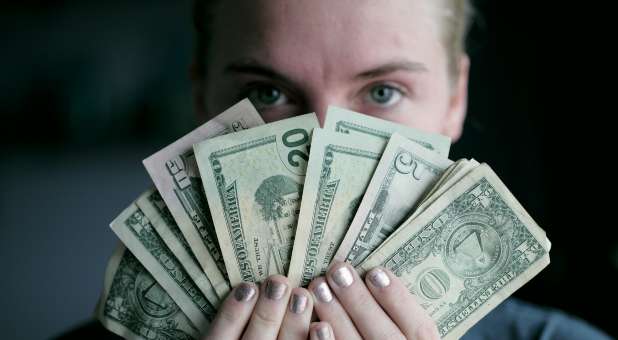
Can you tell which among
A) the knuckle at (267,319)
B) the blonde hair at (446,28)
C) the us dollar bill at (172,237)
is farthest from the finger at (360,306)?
the blonde hair at (446,28)

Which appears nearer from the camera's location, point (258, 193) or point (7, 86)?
point (258, 193)

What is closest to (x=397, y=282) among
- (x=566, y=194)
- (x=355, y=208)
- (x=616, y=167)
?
(x=355, y=208)

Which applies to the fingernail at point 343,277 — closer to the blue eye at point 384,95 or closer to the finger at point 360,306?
the finger at point 360,306

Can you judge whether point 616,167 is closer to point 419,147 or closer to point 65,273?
point 419,147

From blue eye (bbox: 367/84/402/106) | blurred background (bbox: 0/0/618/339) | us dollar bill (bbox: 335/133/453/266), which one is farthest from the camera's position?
blurred background (bbox: 0/0/618/339)

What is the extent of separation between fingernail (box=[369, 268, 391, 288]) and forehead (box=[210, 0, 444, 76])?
43 cm

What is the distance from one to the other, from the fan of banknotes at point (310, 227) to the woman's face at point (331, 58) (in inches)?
5.5

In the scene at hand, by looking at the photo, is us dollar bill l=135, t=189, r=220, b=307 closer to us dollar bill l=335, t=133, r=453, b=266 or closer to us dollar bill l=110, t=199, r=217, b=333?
us dollar bill l=110, t=199, r=217, b=333

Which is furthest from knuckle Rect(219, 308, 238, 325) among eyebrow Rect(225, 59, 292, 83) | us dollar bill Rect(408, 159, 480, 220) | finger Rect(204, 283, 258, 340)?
eyebrow Rect(225, 59, 292, 83)

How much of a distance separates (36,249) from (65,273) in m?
0.27

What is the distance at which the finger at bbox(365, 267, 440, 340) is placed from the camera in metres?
0.88

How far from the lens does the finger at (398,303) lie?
2.87ft

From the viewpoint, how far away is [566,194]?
10.0ft

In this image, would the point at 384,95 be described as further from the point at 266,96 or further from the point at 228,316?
the point at 228,316
